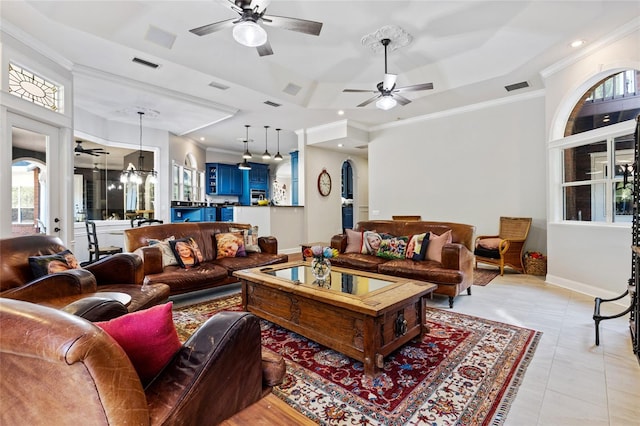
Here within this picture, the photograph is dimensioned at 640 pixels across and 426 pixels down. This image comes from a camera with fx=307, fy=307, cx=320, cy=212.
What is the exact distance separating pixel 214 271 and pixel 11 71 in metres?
2.92

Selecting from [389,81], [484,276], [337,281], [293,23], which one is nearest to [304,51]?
[389,81]

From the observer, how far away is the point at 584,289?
3811mm

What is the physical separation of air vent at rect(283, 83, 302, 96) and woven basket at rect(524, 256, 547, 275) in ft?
Result: 15.1

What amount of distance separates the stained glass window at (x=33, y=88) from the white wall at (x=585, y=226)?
6415 millimetres

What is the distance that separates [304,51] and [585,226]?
168 inches

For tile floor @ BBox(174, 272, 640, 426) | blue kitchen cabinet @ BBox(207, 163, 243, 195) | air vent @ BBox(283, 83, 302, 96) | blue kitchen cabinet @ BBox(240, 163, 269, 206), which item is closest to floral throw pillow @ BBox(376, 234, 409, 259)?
tile floor @ BBox(174, 272, 640, 426)

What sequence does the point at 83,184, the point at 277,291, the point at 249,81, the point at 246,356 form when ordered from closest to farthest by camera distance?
A: the point at 246,356
the point at 277,291
the point at 249,81
the point at 83,184

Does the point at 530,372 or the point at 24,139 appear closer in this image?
the point at 530,372

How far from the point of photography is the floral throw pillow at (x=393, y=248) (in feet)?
12.9

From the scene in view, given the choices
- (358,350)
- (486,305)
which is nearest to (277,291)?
(358,350)

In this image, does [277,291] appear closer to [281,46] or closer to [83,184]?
[281,46]

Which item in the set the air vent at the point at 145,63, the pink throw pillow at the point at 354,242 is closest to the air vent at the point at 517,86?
the pink throw pillow at the point at 354,242

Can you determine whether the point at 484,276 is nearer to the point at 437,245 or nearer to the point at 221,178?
the point at 437,245

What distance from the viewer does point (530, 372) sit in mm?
2037
